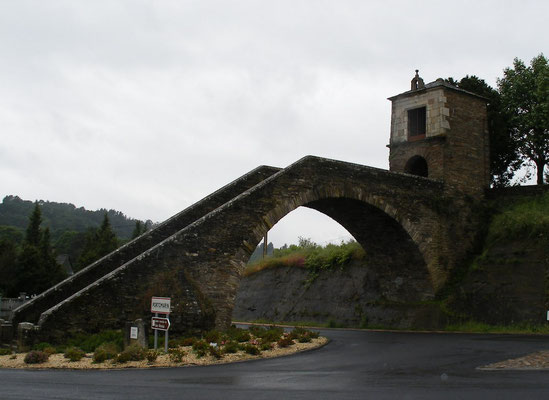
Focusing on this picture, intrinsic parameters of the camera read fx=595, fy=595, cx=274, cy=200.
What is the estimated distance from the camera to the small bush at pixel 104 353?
38.2 feet

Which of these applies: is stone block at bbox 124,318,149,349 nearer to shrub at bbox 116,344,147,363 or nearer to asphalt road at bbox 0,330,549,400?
shrub at bbox 116,344,147,363

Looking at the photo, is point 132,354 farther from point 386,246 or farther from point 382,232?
point 386,246

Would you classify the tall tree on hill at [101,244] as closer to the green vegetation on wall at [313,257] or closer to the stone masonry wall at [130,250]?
the green vegetation on wall at [313,257]

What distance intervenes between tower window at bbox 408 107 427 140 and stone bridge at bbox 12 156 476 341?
3.23 m

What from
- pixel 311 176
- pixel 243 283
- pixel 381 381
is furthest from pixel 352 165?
pixel 243 283

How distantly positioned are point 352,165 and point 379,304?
6.92 meters

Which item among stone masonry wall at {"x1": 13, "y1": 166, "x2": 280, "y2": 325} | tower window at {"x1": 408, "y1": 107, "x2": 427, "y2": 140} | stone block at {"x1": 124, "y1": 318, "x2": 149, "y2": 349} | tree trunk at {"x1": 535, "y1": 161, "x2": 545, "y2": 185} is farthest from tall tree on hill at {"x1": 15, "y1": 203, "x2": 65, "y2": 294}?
tree trunk at {"x1": 535, "y1": 161, "x2": 545, "y2": 185}

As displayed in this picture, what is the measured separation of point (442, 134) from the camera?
2372 centimetres

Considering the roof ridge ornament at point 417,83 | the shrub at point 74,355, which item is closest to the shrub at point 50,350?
the shrub at point 74,355

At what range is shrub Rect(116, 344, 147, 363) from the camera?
1155 centimetres

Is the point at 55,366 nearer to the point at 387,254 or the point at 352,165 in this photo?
the point at 352,165

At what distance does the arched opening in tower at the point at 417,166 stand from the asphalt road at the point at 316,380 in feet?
41.2

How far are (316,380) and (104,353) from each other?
4.74 meters

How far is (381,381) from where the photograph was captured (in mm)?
9219
